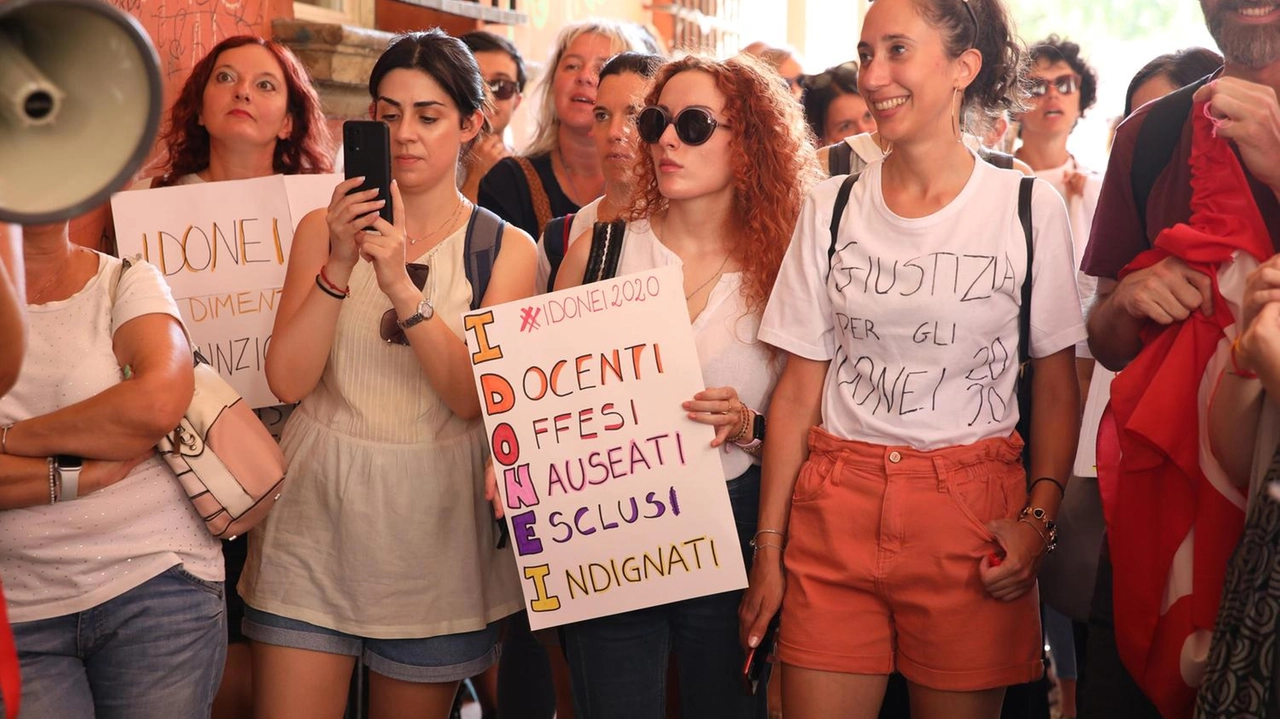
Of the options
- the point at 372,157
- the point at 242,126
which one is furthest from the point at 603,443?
the point at 242,126

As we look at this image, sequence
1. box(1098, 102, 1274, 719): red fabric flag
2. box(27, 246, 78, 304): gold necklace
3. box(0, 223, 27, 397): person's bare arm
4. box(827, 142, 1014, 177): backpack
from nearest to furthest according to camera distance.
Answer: box(0, 223, 27, 397): person's bare arm
box(1098, 102, 1274, 719): red fabric flag
box(27, 246, 78, 304): gold necklace
box(827, 142, 1014, 177): backpack

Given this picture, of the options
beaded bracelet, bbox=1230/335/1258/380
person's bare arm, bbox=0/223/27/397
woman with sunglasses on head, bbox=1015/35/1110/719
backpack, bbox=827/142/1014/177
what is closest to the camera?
person's bare arm, bbox=0/223/27/397

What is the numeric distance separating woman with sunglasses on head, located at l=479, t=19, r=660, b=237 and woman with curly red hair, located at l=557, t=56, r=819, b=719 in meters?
0.94

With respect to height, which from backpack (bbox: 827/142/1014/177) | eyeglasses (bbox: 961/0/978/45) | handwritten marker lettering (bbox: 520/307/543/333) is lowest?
handwritten marker lettering (bbox: 520/307/543/333)

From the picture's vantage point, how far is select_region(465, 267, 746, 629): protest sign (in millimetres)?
2660

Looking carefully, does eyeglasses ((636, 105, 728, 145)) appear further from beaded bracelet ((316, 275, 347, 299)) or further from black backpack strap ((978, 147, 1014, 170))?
black backpack strap ((978, 147, 1014, 170))

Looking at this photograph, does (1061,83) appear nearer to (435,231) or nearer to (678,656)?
(435,231)

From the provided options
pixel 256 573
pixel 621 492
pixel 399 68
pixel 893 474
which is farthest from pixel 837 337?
pixel 256 573

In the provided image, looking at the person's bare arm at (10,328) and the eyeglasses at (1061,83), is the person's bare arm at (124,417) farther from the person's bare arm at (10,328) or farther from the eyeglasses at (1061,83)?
the eyeglasses at (1061,83)

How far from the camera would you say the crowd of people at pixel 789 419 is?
7.18ft

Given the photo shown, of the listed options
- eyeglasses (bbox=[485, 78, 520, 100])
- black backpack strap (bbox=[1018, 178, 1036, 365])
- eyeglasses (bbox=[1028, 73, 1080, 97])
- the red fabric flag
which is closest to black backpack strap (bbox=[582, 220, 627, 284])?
black backpack strap (bbox=[1018, 178, 1036, 365])

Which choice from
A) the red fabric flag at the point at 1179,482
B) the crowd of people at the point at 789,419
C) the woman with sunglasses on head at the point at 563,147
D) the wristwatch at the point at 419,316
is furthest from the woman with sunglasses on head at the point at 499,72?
the red fabric flag at the point at 1179,482

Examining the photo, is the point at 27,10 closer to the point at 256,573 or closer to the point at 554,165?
the point at 256,573

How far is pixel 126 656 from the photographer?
2.43m
